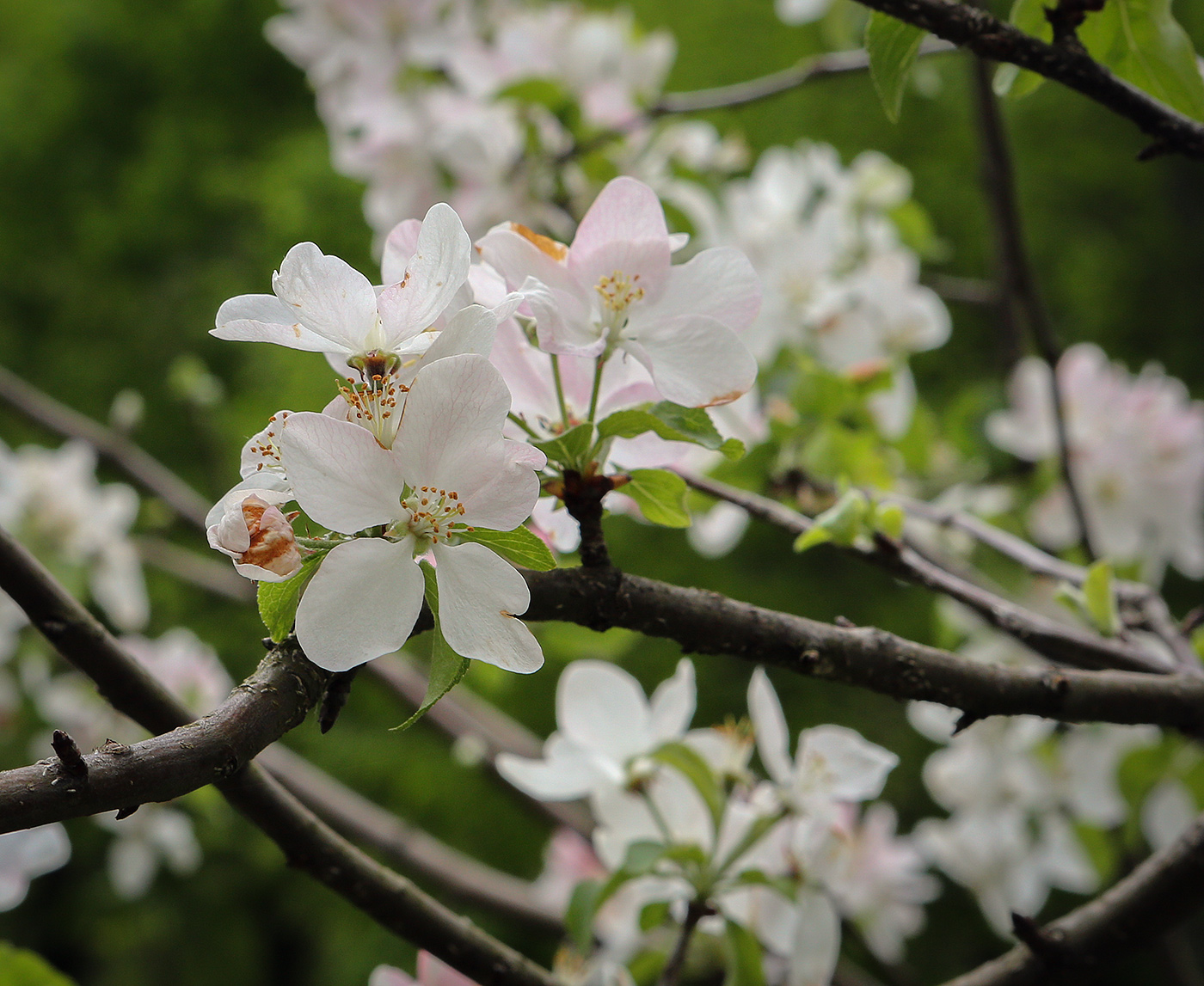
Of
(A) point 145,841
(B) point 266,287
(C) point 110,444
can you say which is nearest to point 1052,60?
(C) point 110,444

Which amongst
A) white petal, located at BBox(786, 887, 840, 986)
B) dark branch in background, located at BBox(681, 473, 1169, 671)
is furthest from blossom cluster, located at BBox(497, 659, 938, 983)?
dark branch in background, located at BBox(681, 473, 1169, 671)

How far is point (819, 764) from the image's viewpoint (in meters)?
0.65

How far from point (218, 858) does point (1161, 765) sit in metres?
2.58

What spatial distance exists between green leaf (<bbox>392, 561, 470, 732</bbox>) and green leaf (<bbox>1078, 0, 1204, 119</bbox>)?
1.33ft

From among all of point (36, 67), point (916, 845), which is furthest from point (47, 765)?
point (36, 67)

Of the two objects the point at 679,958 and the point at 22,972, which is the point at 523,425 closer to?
the point at 679,958

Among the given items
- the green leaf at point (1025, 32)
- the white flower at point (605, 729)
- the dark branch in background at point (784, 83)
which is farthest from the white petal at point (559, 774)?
the dark branch in background at point (784, 83)

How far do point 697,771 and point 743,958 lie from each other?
11 cm

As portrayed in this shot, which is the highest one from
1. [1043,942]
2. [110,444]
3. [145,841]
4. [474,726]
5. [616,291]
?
[616,291]

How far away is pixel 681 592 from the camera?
0.39 metres

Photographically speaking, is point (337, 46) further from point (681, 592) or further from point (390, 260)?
point (681, 592)

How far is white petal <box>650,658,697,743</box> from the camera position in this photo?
66cm

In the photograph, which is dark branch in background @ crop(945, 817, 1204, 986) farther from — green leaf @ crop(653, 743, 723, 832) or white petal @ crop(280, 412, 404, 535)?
white petal @ crop(280, 412, 404, 535)

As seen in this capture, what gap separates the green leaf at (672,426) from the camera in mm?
388
